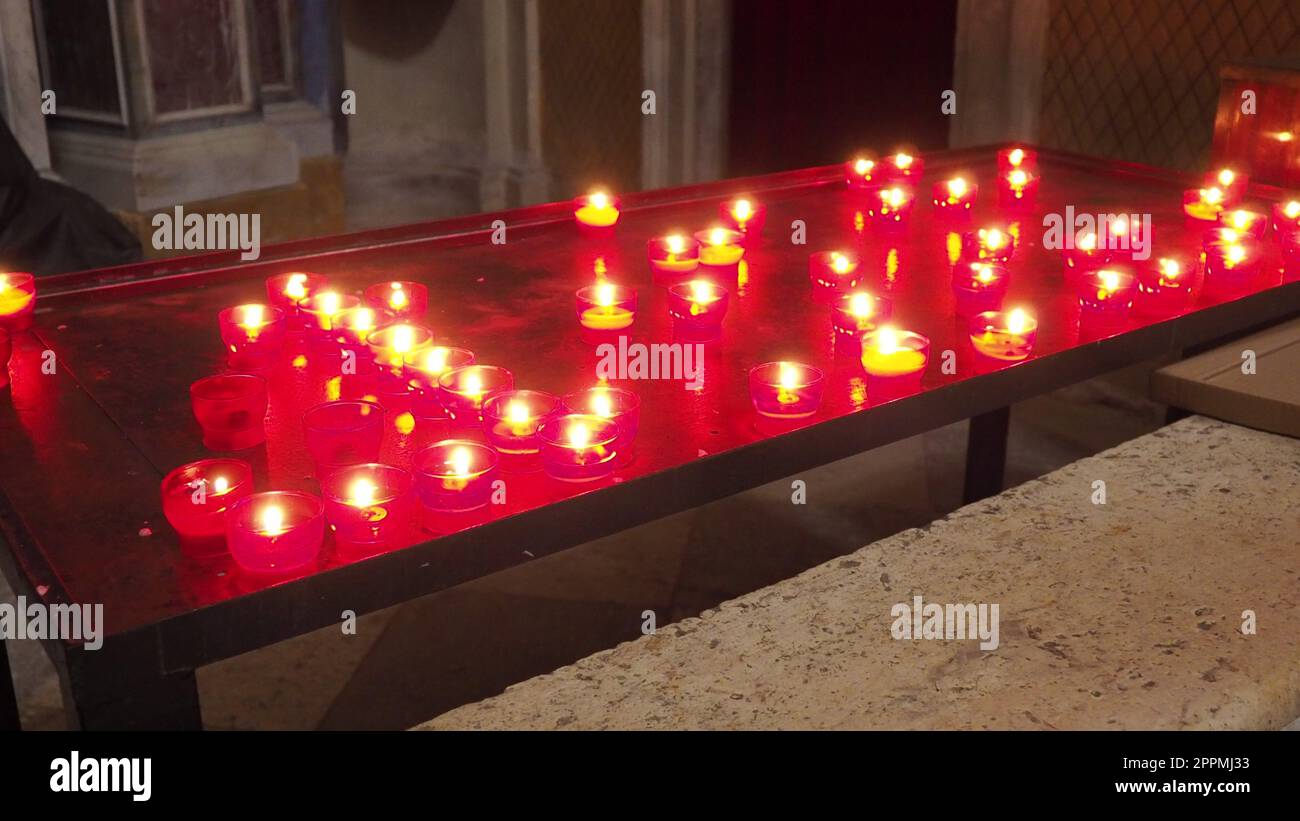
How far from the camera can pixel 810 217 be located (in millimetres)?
2748

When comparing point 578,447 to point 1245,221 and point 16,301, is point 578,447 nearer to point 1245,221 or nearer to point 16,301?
point 16,301

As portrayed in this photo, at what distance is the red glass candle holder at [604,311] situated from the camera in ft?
6.50

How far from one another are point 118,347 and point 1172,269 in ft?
5.58

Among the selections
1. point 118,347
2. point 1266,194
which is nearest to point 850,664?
point 118,347

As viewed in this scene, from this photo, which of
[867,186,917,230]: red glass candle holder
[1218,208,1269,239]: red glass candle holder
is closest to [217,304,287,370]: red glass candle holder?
[867,186,917,230]: red glass candle holder

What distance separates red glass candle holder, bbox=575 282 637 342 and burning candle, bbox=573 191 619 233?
578 millimetres

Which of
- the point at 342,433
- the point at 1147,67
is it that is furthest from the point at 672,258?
the point at 1147,67

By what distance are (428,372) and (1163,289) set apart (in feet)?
4.01

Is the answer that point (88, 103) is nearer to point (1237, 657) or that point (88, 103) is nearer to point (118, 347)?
point (118, 347)

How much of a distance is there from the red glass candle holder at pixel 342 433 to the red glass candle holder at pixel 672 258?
788 mm

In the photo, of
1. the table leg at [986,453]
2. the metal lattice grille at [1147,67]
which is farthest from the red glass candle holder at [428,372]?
the metal lattice grille at [1147,67]

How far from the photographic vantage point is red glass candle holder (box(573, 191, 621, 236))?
2557 millimetres

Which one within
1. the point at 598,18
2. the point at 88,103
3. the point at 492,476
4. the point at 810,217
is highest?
the point at 598,18

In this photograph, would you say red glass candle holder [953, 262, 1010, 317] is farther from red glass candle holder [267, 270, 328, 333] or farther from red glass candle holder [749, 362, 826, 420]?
red glass candle holder [267, 270, 328, 333]
